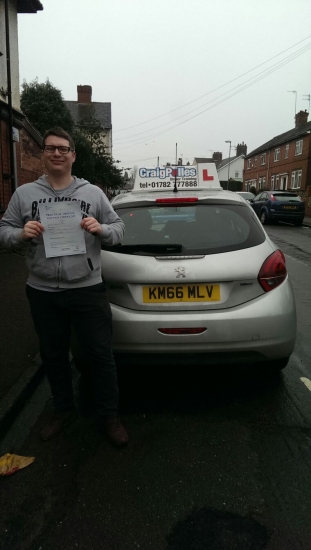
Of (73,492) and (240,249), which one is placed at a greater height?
(240,249)

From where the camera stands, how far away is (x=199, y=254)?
298 centimetres

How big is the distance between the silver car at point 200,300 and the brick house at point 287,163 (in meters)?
25.1

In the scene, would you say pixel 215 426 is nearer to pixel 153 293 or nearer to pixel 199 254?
pixel 153 293

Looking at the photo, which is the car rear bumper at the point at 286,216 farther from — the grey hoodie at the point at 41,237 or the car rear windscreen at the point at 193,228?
the grey hoodie at the point at 41,237

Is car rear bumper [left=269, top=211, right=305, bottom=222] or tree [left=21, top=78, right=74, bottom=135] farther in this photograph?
tree [left=21, top=78, right=74, bottom=135]

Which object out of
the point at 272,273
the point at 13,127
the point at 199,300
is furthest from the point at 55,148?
the point at 13,127

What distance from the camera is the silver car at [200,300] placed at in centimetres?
290

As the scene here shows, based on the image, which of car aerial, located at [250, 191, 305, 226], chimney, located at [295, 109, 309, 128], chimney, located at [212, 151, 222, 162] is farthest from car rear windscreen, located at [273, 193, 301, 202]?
chimney, located at [212, 151, 222, 162]

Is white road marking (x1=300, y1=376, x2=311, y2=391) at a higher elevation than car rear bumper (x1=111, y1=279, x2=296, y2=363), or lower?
lower

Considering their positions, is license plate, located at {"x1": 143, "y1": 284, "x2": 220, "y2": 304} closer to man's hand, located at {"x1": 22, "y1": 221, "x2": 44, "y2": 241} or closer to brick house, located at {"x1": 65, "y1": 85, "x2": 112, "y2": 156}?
man's hand, located at {"x1": 22, "y1": 221, "x2": 44, "y2": 241}

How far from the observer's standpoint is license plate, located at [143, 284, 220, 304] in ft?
9.60

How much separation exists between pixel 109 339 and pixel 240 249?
1136 mm

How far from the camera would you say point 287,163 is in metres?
40.7

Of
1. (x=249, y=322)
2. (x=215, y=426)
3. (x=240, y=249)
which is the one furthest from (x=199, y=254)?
(x=215, y=426)
